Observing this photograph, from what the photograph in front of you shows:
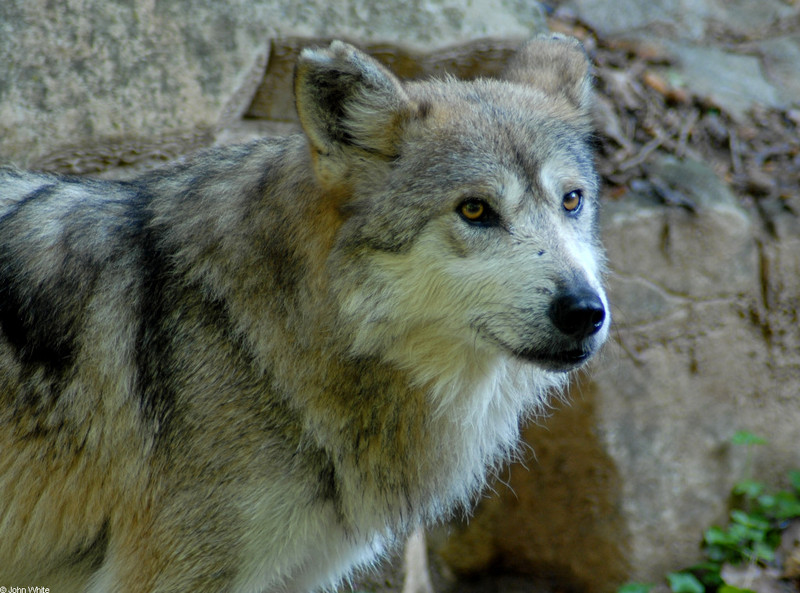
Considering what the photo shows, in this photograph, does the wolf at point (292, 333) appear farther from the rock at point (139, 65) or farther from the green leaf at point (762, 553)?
the green leaf at point (762, 553)

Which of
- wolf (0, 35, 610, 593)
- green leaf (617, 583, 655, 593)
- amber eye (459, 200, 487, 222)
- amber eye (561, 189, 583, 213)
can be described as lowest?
green leaf (617, 583, 655, 593)

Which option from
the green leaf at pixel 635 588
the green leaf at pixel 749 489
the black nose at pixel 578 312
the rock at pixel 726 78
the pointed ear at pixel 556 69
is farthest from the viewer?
the rock at pixel 726 78

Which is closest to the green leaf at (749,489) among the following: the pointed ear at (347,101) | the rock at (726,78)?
the rock at (726,78)

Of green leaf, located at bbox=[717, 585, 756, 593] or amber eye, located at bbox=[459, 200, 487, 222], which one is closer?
amber eye, located at bbox=[459, 200, 487, 222]

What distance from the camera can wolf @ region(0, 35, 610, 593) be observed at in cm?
279

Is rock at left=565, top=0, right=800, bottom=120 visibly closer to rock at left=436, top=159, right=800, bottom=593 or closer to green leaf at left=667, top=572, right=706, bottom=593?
rock at left=436, top=159, right=800, bottom=593

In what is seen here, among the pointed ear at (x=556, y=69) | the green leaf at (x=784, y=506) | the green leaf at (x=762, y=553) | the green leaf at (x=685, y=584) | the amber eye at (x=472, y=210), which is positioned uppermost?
the pointed ear at (x=556, y=69)

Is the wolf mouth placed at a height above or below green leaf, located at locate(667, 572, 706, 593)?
above

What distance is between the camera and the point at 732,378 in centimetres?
531

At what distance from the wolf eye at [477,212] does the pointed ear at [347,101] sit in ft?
1.14

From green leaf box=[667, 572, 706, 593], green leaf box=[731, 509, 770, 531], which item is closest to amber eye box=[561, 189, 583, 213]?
green leaf box=[667, 572, 706, 593]

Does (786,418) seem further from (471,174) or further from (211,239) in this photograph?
(211,239)

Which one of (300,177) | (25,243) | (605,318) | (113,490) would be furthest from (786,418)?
(25,243)

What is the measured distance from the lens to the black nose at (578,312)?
263 centimetres
